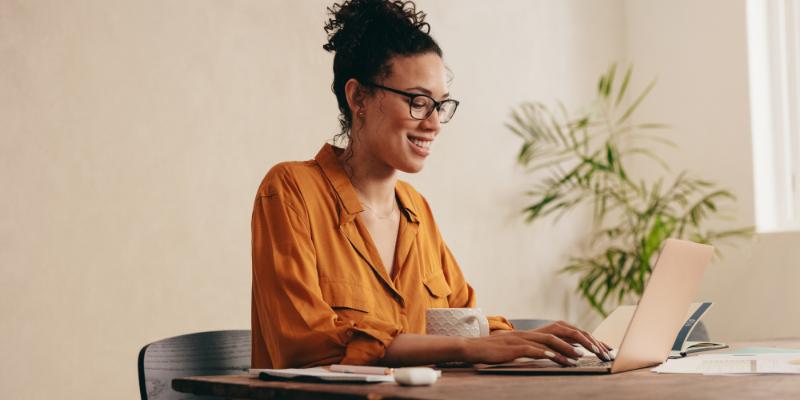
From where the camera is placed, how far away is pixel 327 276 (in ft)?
5.57

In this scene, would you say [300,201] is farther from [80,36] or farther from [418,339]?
[80,36]

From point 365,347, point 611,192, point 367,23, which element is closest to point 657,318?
point 365,347

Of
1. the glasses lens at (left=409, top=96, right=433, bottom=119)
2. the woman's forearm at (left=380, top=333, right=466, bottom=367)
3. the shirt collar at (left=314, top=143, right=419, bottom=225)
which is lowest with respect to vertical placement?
the woman's forearm at (left=380, top=333, right=466, bottom=367)

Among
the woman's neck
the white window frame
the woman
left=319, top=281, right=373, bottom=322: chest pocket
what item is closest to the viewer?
the woman

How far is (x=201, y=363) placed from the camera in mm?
1654

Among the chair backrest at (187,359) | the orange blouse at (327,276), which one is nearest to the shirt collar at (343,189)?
the orange blouse at (327,276)

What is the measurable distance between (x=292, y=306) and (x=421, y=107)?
1.86 ft

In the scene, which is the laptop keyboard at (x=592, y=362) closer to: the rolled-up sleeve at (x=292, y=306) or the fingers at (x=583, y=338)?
the fingers at (x=583, y=338)

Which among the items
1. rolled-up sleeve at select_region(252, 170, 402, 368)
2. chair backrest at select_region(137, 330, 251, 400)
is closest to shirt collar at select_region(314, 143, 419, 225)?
rolled-up sleeve at select_region(252, 170, 402, 368)

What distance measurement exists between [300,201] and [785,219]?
10.0 ft

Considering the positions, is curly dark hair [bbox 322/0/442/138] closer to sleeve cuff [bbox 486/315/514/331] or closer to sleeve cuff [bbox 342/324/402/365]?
sleeve cuff [bbox 486/315/514/331]

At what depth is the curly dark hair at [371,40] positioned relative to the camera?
1909 mm

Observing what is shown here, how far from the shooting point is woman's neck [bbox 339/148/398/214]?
1.93 m

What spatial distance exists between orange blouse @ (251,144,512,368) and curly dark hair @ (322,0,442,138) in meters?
0.19
